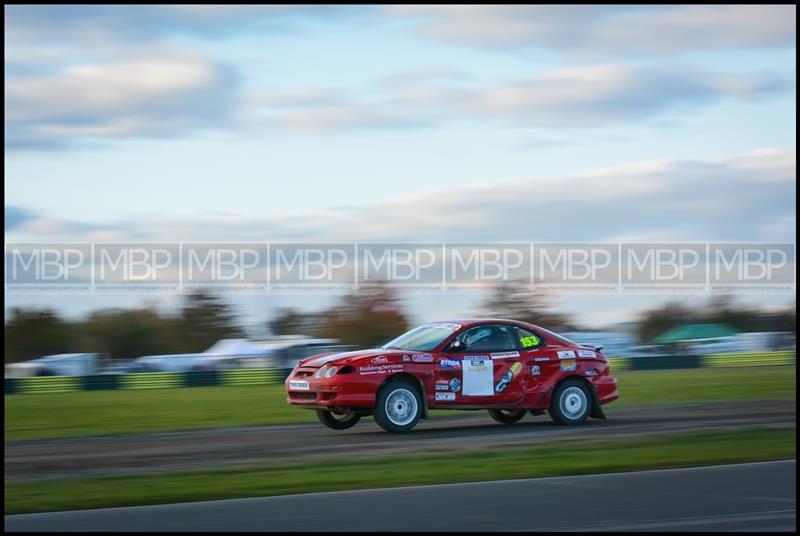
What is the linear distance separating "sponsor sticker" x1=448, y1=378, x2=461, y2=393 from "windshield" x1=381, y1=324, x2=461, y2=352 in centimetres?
51

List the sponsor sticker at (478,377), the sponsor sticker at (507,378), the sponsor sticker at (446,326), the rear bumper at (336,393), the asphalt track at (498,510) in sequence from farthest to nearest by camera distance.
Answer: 1. the sponsor sticker at (446,326)
2. the sponsor sticker at (507,378)
3. the sponsor sticker at (478,377)
4. the rear bumper at (336,393)
5. the asphalt track at (498,510)

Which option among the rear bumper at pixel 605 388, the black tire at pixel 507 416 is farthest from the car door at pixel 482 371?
the black tire at pixel 507 416

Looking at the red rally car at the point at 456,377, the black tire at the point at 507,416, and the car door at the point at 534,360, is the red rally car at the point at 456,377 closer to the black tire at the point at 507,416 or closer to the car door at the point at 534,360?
the car door at the point at 534,360

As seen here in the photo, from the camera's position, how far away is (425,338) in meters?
15.7

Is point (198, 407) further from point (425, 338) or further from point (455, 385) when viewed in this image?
point (455, 385)

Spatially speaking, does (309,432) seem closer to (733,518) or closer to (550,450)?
(550,450)

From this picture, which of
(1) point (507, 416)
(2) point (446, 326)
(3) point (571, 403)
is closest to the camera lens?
(2) point (446, 326)

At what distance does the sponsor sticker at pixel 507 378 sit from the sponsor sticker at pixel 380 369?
1.49 meters

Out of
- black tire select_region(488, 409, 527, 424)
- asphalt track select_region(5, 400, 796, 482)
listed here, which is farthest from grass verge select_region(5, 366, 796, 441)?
black tire select_region(488, 409, 527, 424)

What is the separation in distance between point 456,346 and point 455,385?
527 mm

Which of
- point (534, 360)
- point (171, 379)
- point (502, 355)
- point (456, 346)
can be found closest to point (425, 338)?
point (456, 346)

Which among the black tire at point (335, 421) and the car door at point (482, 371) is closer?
the car door at point (482, 371)

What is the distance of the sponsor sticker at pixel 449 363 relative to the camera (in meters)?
15.2

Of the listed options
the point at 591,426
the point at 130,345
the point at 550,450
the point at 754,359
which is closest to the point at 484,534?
the point at 550,450
